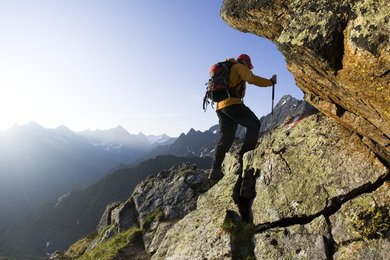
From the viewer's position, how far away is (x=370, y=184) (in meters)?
10.2

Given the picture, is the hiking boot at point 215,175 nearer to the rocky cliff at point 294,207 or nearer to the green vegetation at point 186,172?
the rocky cliff at point 294,207

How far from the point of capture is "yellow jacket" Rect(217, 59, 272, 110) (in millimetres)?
14116

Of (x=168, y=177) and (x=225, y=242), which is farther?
(x=168, y=177)

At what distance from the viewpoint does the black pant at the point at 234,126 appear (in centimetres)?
1492

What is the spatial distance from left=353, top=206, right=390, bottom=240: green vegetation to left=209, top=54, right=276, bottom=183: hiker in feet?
21.3

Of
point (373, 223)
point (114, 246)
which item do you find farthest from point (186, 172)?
point (373, 223)

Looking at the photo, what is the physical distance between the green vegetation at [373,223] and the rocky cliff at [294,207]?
3cm

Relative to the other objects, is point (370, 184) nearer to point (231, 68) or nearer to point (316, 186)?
point (316, 186)

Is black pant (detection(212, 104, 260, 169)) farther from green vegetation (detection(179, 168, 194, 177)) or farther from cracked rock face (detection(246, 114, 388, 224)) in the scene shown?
green vegetation (detection(179, 168, 194, 177))

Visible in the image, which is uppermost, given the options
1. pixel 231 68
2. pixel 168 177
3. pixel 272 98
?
pixel 231 68

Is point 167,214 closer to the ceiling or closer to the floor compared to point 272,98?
closer to the floor

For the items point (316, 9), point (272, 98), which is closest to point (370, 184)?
point (316, 9)

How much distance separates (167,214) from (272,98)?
8.44 meters

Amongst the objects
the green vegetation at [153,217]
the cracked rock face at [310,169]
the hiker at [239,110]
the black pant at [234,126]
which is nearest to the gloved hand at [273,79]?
the hiker at [239,110]
